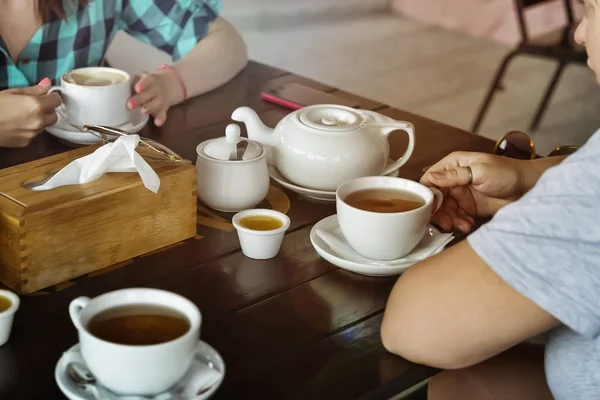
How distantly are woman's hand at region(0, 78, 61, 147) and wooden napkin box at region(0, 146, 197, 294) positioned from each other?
216 mm

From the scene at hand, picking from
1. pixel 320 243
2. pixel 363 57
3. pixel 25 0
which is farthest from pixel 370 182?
pixel 363 57

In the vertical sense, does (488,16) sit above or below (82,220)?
below

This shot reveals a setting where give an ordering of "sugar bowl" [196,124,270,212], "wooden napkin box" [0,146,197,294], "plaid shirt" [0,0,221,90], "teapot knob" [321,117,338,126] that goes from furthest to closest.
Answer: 1. "plaid shirt" [0,0,221,90]
2. "teapot knob" [321,117,338,126]
3. "sugar bowl" [196,124,270,212]
4. "wooden napkin box" [0,146,197,294]

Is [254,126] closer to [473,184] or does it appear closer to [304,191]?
[304,191]

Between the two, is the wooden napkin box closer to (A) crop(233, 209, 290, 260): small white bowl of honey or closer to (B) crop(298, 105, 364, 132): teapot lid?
(A) crop(233, 209, 290, 260): small white bowl of honey

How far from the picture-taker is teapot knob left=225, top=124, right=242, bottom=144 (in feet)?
3.76

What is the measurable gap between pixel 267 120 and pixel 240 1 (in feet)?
9.51

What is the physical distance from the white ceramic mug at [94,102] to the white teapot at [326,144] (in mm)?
217

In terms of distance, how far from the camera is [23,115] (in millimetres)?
1255

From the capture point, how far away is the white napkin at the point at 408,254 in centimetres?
104

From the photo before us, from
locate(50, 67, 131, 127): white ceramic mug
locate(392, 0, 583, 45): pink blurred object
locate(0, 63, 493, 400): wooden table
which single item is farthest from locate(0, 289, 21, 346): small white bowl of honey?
locate(392, 0, 583, 45): pink blurred object

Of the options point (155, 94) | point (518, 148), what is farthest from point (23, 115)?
point (518, 148)

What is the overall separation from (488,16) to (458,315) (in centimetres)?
409

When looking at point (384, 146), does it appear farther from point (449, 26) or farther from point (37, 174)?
point (449, 26)
